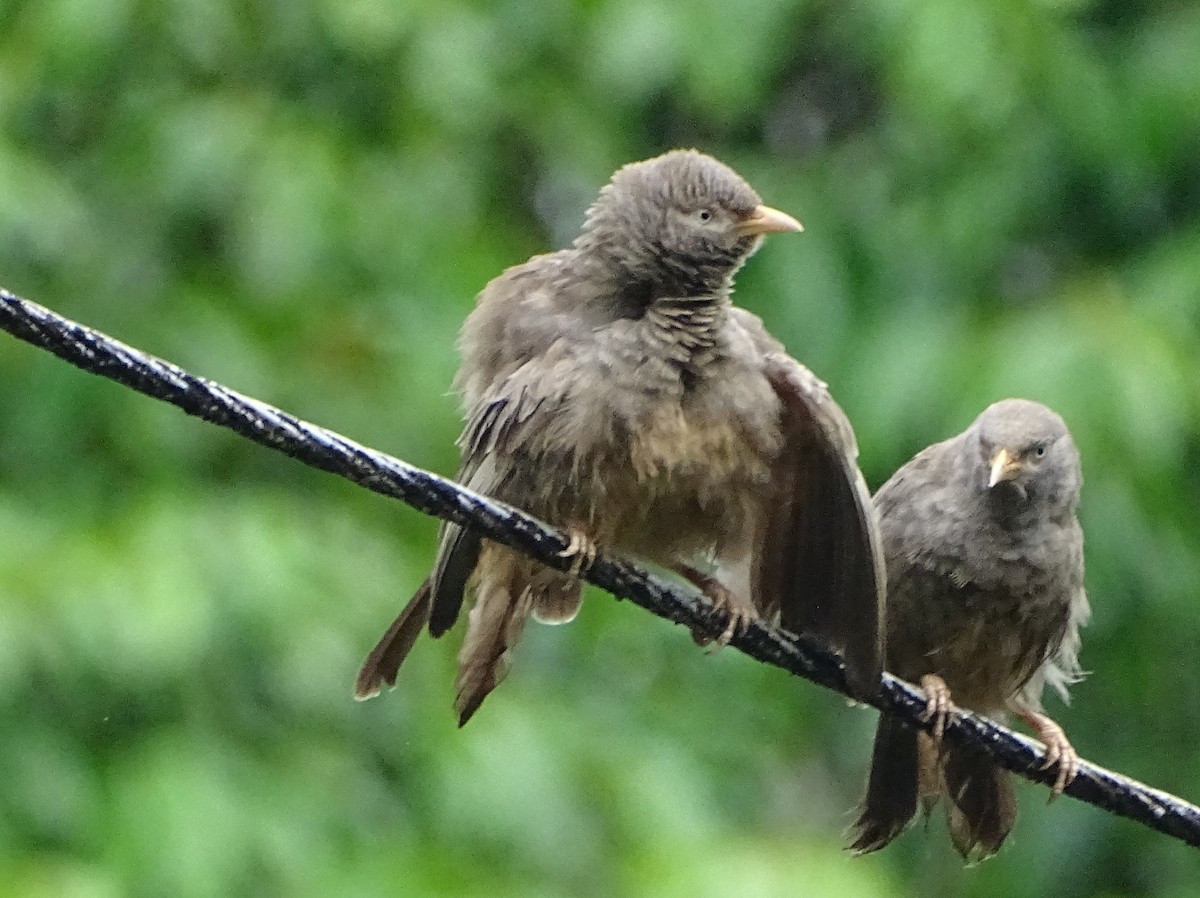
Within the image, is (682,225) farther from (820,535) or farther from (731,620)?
(731,620)

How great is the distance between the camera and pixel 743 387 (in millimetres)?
4223

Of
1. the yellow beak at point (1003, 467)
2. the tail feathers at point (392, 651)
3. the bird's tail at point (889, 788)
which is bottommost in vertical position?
the tail feathers at point (392, 651)

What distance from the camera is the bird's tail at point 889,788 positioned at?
4.94 m

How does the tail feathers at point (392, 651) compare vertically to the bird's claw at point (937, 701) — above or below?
below

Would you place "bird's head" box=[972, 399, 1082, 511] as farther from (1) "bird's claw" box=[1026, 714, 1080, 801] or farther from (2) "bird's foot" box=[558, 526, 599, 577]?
(2) "bird's foot" box=[558, 526, 599, 577]

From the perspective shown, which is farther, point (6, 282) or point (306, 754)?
point (6, 282)

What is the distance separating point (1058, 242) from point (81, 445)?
11.8 ft

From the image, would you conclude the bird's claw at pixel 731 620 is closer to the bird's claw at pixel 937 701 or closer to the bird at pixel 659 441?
the bird at pixel 659 441

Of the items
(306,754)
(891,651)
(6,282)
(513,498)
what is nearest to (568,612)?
(513,498)

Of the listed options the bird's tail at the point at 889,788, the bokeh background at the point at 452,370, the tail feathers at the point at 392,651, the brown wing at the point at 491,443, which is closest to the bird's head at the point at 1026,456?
the bird's tail at the point at 889,788

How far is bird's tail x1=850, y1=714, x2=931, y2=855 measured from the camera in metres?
4.94

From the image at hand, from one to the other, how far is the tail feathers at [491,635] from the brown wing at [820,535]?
494 millimetres

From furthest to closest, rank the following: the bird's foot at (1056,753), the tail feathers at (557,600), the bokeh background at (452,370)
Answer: the bokeh background at (452,370), the tail feathers at (557,600), the bird's foot at (1056,753)

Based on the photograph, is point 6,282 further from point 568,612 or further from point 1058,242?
point 1058,242
